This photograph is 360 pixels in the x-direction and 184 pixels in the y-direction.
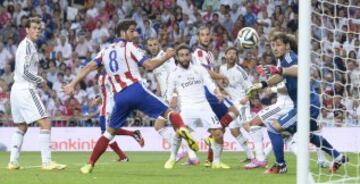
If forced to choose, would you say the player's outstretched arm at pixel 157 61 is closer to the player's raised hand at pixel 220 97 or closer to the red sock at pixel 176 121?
the red sock at pixel 176 121

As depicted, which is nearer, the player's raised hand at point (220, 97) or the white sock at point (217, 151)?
the player's raised hand at point (220, 97)

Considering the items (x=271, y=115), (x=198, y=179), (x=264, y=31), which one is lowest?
(x=198, y=179)

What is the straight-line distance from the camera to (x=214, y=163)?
16016 millimetres

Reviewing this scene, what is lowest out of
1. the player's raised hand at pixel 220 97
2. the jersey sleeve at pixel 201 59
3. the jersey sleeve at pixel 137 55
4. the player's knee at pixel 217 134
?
the player's knee at pixel 217 134

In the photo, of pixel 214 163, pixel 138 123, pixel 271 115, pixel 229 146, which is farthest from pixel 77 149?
pixel 271 115

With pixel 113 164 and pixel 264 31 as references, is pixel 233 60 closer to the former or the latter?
pixel 113 164

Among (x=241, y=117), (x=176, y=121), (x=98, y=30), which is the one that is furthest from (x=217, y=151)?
(x=98, y=30)

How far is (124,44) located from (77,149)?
11.1m

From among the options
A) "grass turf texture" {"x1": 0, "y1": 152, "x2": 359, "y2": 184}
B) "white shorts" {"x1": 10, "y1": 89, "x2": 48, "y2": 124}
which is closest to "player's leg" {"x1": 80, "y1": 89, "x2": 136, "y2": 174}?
"grass turf texture" {"x1": 0, "y1": 152, "x2": 359, "y2": 184}

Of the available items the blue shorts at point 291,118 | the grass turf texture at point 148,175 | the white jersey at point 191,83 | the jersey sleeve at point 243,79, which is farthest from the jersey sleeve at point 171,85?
the blue shorts at point 291,118

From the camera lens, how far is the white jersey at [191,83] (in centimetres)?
1641

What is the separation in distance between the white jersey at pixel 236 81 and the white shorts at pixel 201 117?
2027 millimetres

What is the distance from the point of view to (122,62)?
557 inches

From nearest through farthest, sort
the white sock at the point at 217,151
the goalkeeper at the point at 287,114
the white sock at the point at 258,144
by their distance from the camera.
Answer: the goalkeeper at the point at 287,114, the white sock at the point at 217,151, the white sock at the point at 258,144
